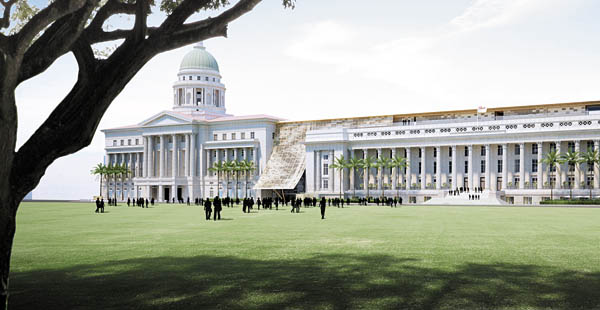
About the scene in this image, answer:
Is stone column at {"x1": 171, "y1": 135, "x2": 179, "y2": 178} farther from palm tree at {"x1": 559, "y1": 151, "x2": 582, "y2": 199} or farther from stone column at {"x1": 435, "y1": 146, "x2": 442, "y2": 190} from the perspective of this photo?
palm tree at {"x1": 559, "y1": 151, "x2": 582, "y2": 199}

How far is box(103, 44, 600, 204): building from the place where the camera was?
86000 mm

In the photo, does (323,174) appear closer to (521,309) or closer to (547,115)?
(547,115)

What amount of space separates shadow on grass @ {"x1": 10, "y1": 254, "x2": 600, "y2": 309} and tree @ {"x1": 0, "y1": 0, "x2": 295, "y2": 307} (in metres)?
2.38

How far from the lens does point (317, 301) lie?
34.7ft

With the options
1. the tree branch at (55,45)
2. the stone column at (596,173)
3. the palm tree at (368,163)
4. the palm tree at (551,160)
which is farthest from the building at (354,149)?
the tree branch at (55,45)

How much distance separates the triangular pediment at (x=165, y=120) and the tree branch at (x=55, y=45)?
10751cm

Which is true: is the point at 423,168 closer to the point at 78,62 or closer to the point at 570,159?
the point at 570,159

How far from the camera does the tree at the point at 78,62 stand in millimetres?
9281

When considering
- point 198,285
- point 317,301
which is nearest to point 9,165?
point 198,285

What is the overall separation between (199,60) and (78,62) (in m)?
120

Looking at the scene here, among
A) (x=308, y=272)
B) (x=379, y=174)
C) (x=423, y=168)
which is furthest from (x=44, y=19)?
(x=379, y=174)

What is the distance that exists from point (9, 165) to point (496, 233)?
67.1ft

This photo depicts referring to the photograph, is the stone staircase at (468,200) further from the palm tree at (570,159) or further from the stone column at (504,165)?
the palm tree at (570,159)

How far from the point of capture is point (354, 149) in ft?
338
